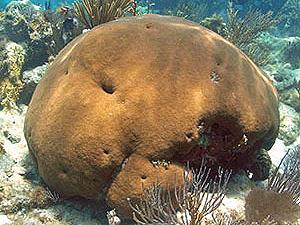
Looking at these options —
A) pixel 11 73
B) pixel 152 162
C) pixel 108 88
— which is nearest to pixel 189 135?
pixel 152 162

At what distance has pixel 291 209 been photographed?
11.6ft

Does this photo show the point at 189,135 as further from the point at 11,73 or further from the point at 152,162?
the point at 11,73

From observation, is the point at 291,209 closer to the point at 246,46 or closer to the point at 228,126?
the point at 228,126

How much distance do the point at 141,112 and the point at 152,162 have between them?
1.71 ft

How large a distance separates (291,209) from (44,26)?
19.7ft

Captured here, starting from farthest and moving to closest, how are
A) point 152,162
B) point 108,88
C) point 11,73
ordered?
point 11,73 → point 108,88 → point 152,162

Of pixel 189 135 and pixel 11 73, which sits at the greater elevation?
pixel 189 135

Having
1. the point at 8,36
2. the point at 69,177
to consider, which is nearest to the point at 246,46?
the point at 8,36

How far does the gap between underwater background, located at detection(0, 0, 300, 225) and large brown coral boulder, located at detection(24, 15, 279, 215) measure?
5.8 inches

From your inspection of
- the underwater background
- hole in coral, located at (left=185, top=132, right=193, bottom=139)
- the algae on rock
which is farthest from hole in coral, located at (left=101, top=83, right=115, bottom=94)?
the algae on rock

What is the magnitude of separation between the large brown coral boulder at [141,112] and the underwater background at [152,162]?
0.48 ft

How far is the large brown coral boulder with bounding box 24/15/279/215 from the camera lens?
11.6 feet

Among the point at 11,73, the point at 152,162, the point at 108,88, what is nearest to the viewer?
the point at 152,162

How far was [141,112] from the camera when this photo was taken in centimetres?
358
